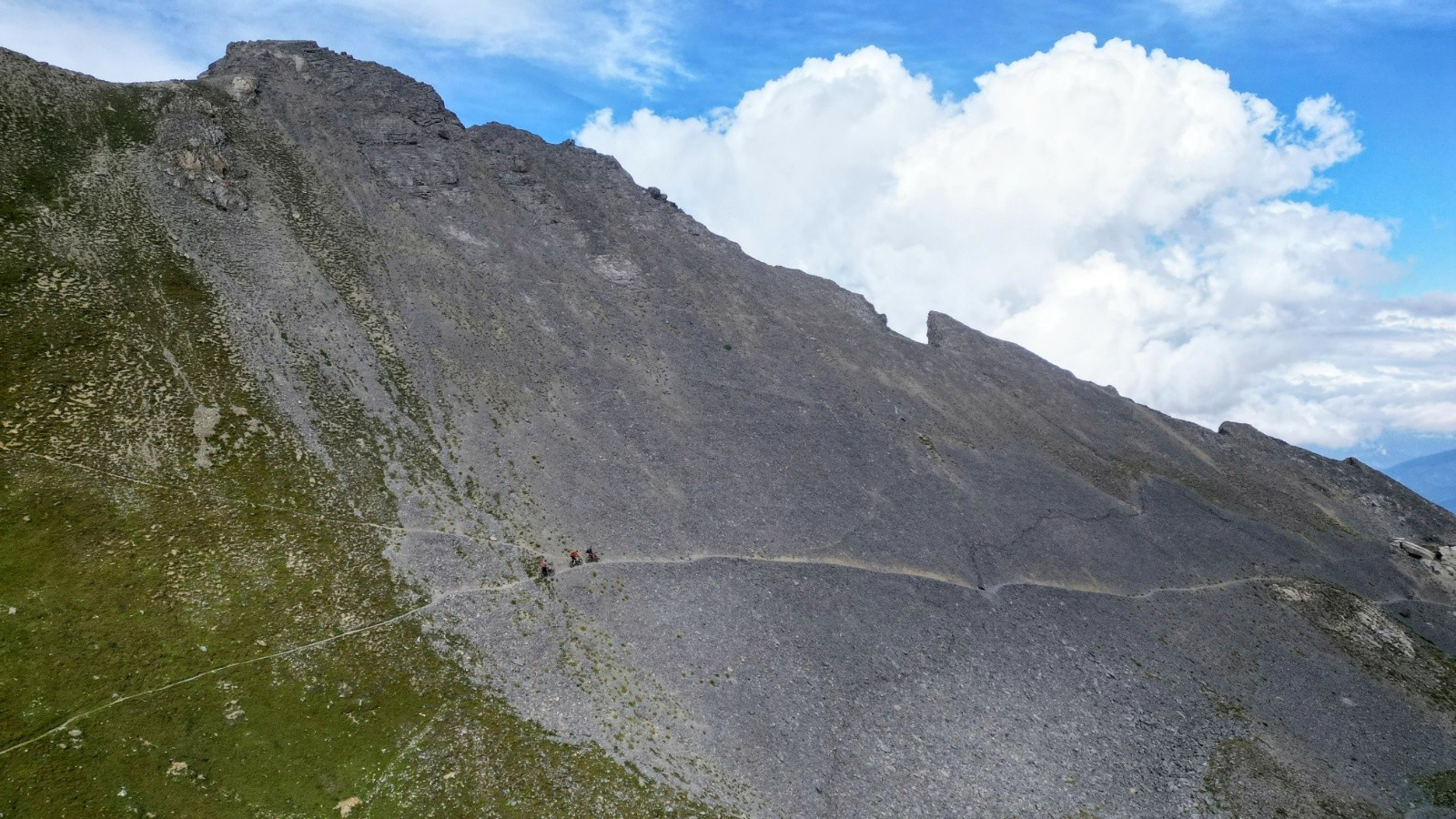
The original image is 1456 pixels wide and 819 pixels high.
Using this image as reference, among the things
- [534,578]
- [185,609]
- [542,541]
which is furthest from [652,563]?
[185,609]

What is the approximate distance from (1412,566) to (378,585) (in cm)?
8362

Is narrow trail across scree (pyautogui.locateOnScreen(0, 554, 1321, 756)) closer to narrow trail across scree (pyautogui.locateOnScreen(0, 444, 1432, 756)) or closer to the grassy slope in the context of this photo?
narrow trail across scree (pyautogui.locateOnScreen(0, 444, 1432, 756))

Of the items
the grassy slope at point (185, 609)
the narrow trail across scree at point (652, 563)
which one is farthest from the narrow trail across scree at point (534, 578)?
the grassy slope at point (185, 609)

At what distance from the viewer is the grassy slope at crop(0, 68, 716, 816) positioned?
84.6 ft

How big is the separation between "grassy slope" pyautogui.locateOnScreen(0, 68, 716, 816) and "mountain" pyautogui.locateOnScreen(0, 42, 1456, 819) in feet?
0.49

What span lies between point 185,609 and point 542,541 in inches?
636

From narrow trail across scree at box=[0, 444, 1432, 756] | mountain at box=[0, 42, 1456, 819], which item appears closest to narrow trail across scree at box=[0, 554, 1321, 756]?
narrow trail across scree at box=[0, 444, 1432, 756]

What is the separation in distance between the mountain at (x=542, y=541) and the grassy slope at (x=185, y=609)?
150 millimetres

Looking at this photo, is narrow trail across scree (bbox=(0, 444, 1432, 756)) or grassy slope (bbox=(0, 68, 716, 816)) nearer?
grassy slope (bbox=(0, 68, 716, 816))

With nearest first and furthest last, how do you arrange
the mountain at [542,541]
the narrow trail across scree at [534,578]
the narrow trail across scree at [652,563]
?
the narrow trail across scree at [652,563]
the narrow trail across scree at [534,578]
the mountain at [542,541]

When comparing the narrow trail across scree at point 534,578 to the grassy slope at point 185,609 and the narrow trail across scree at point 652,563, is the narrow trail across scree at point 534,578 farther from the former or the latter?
the grassy slope at point 185,609

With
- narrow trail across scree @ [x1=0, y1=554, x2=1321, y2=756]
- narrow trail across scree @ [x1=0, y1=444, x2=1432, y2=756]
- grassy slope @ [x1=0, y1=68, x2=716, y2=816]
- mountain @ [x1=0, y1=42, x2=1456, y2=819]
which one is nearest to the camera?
grassy slope @ [x1=0, y1=68, x2=716, y2=816]

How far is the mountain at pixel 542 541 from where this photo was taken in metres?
29.5

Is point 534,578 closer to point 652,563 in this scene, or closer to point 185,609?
point 652,563
